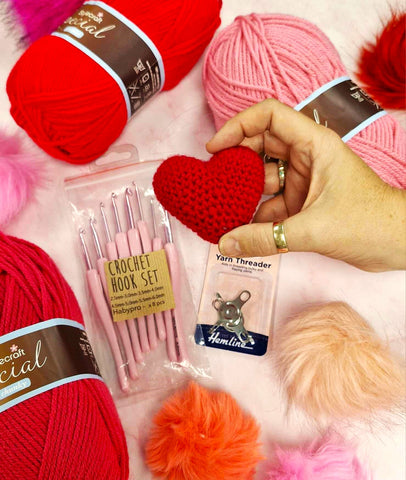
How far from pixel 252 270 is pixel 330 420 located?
0.33 m

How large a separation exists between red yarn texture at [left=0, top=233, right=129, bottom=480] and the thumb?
29cm

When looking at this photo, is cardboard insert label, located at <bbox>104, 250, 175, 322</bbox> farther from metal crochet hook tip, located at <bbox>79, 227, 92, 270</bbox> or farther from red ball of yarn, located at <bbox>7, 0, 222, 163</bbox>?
red ball of yarn, located at <bbox>7, 0, 222, 163</bbox>

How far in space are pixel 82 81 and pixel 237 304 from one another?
0.50 metres

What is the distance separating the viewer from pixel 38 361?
2.07 feet

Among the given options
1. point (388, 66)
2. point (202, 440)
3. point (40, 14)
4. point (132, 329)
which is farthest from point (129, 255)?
point (388, 66)

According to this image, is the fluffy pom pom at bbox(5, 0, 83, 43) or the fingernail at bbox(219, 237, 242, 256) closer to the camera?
the fingernail at bbox(219, 237, 242, 256)

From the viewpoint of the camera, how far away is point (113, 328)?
2.75 ft

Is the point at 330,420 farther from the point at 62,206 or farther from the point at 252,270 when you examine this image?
the point at 62,206

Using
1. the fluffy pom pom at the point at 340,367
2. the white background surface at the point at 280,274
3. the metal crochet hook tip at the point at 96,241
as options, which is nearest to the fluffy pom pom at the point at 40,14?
the white background surface at the point at 280,274

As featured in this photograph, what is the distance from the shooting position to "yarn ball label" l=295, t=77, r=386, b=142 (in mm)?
A: 708

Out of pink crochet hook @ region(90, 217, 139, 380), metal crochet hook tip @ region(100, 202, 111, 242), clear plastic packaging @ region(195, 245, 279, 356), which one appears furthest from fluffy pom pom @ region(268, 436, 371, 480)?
metal crochet hook tip @ region(100, 202, 111, 242)

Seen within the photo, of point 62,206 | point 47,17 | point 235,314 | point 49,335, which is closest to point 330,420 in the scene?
point 235,314

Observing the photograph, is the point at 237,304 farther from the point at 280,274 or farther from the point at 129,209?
the point at 129,209

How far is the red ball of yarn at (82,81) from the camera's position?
0.71 metres
